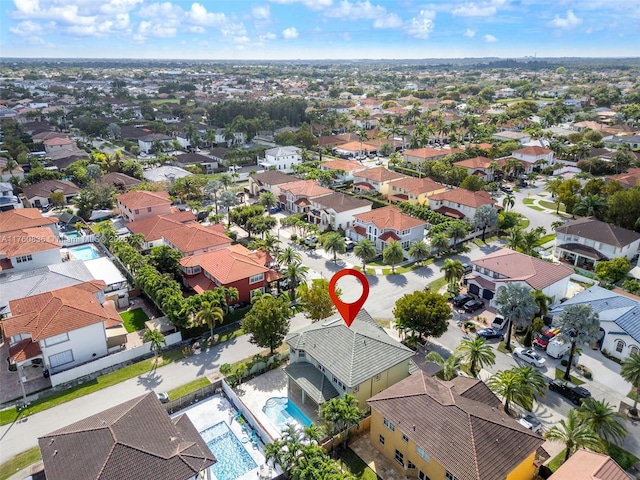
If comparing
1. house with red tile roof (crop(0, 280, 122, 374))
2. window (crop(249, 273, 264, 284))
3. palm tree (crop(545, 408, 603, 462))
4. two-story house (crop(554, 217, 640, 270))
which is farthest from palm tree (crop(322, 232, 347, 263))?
palm tree (crop(545, 408, 603, 462))

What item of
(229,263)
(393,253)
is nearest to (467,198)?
(393,253)

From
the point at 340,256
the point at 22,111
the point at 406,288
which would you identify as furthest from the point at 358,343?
the point at 22,111

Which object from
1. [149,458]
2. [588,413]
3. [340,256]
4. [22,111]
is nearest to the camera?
[149,458]

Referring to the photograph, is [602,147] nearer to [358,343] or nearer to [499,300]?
[499,300]

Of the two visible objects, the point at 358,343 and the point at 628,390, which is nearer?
the point at 358,343

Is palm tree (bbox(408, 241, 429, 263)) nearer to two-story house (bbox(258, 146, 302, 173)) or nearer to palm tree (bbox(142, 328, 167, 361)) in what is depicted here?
palm tree (bbox(142, 328, 167, 361))

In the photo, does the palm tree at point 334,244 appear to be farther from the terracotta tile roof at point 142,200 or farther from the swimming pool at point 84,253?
the swimming pool at point 84,253

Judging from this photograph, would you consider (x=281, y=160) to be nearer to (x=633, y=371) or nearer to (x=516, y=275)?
(x=516, y=275)
